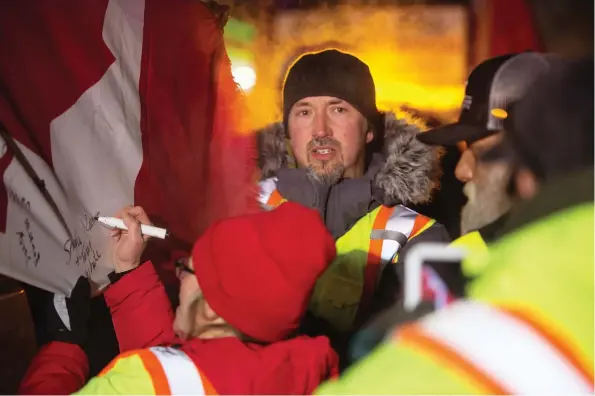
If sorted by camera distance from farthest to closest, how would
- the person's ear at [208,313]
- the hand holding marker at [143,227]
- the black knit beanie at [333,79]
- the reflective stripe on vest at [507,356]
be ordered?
the black knit beanie at [333,79]
the hand holding marker at [143,227]
the person's ear at [208,313]
the reflective stripe on vest at [507,356]

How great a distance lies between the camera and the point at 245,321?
0.59 meters

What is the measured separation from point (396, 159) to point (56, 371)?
1.69ft

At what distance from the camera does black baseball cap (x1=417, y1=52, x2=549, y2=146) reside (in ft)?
2.20

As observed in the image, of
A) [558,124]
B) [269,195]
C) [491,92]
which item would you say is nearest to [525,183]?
[558,124]

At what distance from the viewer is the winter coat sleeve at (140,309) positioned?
2.32ft

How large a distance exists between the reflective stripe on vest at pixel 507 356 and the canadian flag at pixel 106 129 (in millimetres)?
476

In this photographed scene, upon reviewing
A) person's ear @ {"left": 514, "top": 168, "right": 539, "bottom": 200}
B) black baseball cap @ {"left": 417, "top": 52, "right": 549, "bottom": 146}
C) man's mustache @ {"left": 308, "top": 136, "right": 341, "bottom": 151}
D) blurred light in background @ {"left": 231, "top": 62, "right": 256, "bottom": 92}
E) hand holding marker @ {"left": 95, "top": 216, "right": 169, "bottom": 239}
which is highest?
blurred light in background @ {"left": 231, "top": 62, "right": 256, "bottom": 92}

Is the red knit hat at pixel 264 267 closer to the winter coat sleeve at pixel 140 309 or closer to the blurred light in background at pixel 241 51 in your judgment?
the winter coat sleeve at pixel 140 309

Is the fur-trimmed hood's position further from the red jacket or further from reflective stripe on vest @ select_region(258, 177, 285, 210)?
the red jacket

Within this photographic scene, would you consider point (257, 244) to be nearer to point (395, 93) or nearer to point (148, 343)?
point (148, 343)

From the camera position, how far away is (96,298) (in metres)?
0.76

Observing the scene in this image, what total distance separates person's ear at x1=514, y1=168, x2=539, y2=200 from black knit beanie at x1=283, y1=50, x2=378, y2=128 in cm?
31

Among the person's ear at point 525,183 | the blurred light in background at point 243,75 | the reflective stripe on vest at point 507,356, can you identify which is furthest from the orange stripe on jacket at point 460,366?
the blurred light in background at point 243,75

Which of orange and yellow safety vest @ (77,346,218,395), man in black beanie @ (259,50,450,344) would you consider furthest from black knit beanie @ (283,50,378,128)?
orange and yellow safety vest @ (77,346,218,395)
